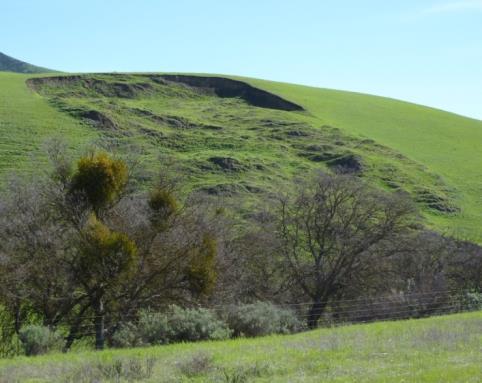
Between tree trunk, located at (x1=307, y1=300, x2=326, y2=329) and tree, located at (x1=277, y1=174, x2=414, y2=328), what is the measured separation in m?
1.55

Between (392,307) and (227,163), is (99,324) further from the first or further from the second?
(227,163)

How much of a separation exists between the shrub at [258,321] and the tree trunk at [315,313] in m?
5.69

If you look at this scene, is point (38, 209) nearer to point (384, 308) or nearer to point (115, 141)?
point (384, 308)

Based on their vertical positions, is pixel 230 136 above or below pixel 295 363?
below

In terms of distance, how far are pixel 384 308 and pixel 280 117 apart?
6258 centimetres

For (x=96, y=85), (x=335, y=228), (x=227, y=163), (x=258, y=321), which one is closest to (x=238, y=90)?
(x=96, y=85)

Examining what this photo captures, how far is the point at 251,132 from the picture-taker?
79.0 m

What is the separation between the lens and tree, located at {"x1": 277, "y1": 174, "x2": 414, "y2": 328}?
29344 millimetres

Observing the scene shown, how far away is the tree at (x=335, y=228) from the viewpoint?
2934cm

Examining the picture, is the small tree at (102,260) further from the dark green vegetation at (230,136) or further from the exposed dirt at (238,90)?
the exposed dirt at (238,90)

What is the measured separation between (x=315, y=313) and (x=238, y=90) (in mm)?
80029

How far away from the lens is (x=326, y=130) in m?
81.1

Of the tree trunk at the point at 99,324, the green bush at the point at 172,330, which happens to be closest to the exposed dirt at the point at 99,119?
the tree trunk at the point at 99,324

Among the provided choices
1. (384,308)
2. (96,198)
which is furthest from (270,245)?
(96,198)
